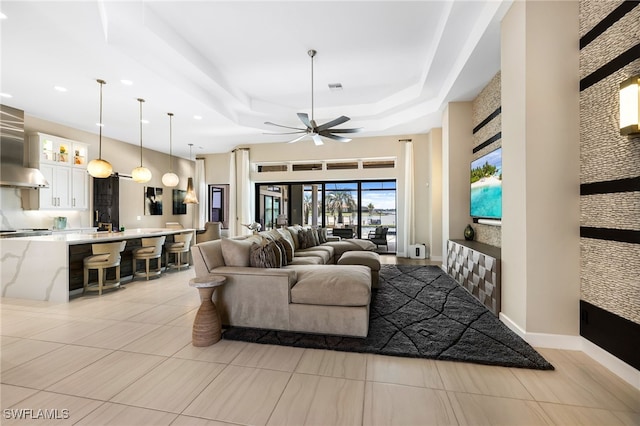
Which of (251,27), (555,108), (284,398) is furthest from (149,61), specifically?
(555,108)

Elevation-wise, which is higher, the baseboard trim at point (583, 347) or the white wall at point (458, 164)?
the white wall at point (458, 164)

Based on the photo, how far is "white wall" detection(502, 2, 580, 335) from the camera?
8.26 ft

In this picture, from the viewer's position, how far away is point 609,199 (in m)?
2.21

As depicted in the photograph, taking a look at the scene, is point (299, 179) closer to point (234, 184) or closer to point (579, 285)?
point (234, 184)

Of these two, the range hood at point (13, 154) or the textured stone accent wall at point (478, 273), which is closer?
the textured stone accent wall at point (478, 273)

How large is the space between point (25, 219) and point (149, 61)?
14.8ft

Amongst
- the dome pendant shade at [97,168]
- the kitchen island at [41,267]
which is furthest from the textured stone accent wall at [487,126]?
the dome pendant shade at [97,168]

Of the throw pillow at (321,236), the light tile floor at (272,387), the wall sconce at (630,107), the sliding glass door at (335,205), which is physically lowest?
the light tile floor at (272,387)

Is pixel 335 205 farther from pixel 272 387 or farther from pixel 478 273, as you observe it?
pixel 272 387

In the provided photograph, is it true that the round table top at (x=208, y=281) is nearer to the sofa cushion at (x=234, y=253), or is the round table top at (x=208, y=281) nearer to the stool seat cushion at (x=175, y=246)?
the sofa cushion at (x=234, y=253)

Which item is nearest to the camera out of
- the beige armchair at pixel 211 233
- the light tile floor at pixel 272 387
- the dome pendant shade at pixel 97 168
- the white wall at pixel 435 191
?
the light tile floor at pixel 272 387

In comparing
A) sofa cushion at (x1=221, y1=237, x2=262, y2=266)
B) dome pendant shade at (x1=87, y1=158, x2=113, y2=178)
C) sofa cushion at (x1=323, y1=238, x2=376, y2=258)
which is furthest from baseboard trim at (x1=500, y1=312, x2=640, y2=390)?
dome pendant shade at (x1=87, y1=158, x2=113, y2=178)

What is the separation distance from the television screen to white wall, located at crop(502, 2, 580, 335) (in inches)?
52.2

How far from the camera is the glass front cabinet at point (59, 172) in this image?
18.5 ft
